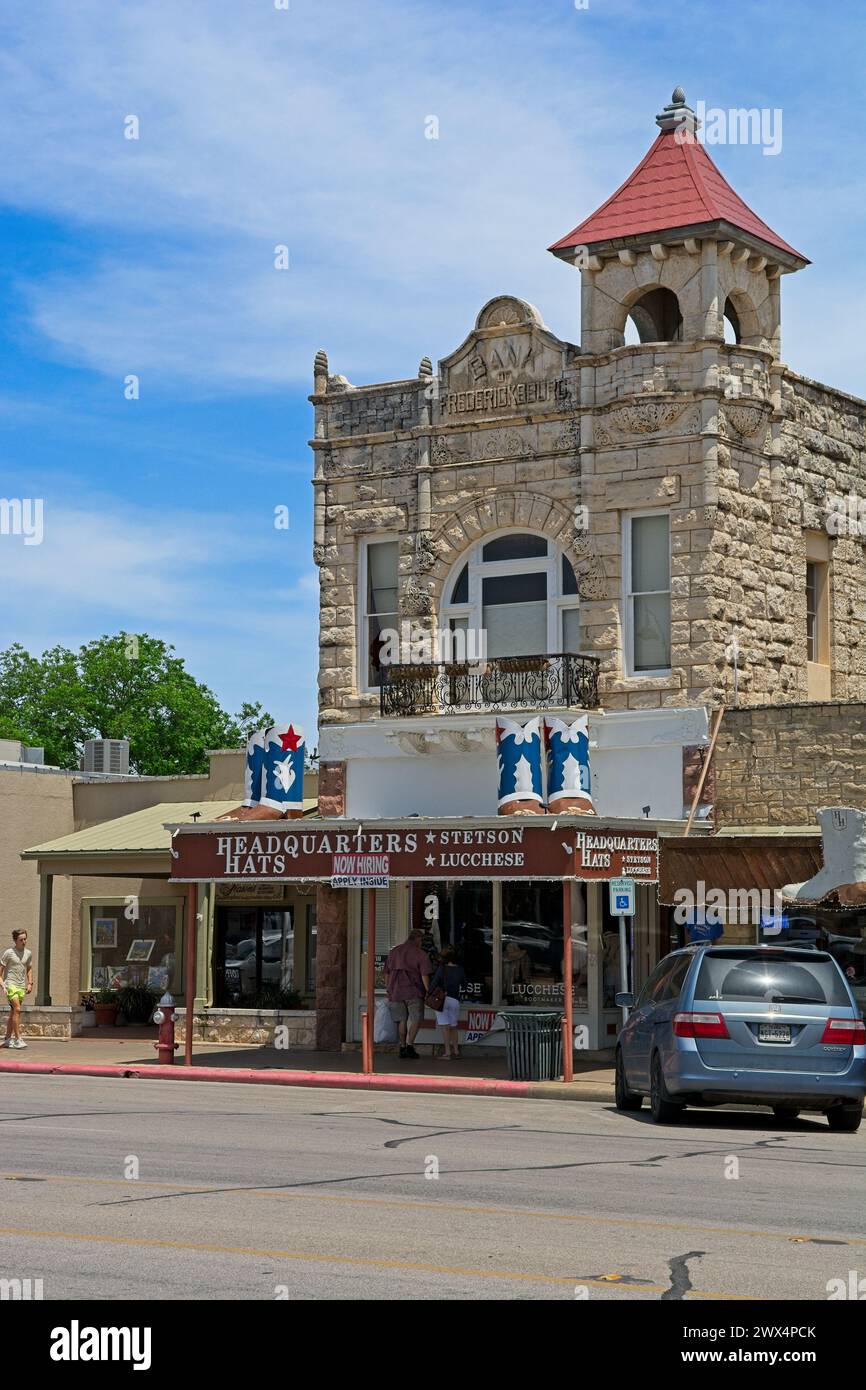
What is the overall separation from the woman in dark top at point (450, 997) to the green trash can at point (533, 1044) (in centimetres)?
304

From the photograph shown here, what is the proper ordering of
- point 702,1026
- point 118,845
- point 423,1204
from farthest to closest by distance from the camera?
1. point 118,845
2. point 702,1026
3. point 423,1204

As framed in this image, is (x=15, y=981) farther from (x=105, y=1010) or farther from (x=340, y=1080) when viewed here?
(x=340, y=1080)

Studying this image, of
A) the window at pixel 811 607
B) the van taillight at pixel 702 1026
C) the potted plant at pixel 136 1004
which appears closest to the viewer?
the van taillight at pixel 702 1026

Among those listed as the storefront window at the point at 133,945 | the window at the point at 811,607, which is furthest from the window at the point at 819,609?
the storefront window at the point at 133,945

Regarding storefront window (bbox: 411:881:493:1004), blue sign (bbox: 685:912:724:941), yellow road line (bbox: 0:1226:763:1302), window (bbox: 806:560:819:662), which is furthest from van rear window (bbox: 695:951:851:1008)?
window (bbox: 806:560:819:662)

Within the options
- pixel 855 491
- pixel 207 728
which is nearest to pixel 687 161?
pixel 855 491

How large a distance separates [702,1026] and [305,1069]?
29.9 feet

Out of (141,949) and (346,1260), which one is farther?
(141,949)

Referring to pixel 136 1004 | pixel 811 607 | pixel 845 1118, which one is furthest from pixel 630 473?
pixel 136 1004

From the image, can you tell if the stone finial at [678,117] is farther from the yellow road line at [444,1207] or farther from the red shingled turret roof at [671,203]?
the yellow road line at [444,1207]

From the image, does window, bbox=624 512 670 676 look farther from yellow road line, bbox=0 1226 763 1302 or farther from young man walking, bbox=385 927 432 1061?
yellow road line, bbox=0 1226 763 1302

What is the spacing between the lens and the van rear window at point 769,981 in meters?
16.4

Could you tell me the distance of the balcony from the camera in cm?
2542

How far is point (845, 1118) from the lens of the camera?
16.7m
